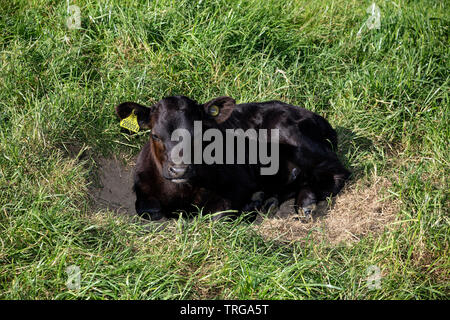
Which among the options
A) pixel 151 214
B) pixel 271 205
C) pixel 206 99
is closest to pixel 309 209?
pixel 271 205

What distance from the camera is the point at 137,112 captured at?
240 inches

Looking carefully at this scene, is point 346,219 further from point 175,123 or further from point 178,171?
point 175,123

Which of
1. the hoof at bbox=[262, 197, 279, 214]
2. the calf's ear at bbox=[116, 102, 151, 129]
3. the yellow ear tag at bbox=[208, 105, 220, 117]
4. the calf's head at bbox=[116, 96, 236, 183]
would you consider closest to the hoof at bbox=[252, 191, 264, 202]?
the hoof at bbox=[262, 197, 279, 214]

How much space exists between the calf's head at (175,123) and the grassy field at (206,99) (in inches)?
22.3

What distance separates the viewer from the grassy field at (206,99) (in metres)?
4.70

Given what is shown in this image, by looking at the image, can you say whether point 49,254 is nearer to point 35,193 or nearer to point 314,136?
point 35,193

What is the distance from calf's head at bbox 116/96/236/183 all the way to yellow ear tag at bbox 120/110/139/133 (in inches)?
1.4

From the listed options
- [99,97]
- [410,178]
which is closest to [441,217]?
[410,178]

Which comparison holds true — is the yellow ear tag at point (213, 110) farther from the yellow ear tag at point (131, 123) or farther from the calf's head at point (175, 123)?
the yellow ear tag at point (131, 123)

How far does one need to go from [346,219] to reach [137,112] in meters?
2.41

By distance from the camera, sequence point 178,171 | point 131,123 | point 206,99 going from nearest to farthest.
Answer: point 178,171
point 131,123
point 206,99

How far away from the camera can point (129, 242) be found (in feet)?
17.2
